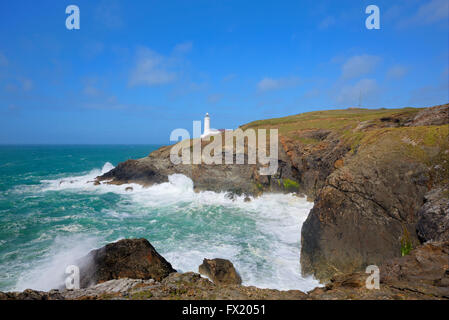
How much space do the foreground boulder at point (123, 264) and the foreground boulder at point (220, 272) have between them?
257 cm

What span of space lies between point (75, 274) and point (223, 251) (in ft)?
31.3

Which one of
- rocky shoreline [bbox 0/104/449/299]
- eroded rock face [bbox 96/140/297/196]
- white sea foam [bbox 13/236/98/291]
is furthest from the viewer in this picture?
eroded rock face [bbox 96/140/297/196]

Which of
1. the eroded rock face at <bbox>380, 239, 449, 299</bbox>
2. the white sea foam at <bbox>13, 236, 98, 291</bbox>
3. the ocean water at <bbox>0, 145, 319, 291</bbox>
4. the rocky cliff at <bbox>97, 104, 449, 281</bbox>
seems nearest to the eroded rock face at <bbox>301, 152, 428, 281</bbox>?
the rocky cliff at <bbox>97, 104, 449, 281</bbox>

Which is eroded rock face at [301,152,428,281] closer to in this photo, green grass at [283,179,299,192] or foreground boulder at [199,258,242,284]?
foreground boulder at [199,258,242,284]

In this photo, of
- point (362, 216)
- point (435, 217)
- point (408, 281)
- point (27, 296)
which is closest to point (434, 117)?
point (362, 216)

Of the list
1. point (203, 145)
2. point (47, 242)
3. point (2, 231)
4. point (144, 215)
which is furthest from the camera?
point (203, 145)

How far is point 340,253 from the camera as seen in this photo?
1357 centimetres

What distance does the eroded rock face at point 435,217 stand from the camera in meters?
10.1

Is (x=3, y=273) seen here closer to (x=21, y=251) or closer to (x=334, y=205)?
(x=21, y=251)

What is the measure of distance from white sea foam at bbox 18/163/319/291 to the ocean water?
65mm

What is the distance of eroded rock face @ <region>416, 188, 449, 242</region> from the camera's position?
33.3ft
